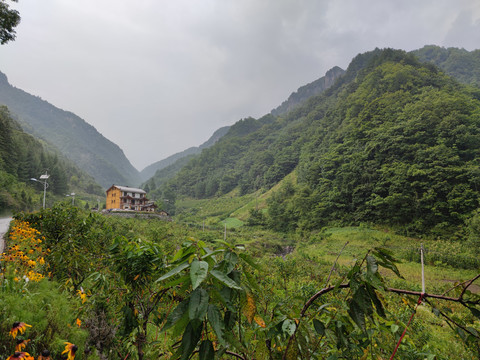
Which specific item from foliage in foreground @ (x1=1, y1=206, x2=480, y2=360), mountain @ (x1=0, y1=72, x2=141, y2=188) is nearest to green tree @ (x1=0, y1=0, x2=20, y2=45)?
foliage in foreground @ (x1=1, y1=206, x2=480, y2=360)

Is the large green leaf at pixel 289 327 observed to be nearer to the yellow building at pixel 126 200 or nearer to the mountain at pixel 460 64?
the yellow building at pixel 126 200

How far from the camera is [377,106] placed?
3775 centimetres

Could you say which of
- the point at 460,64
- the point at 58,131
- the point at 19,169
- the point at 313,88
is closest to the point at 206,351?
the point at 19,169

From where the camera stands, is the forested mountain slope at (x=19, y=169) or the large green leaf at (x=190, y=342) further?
the forested mountain slope at (x=19, y=169)

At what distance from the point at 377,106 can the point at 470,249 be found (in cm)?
2917

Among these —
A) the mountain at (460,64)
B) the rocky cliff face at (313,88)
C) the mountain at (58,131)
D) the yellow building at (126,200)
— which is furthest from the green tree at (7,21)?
the mountain at (58,131)

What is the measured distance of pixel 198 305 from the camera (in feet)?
2.26

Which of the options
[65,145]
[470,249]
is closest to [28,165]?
[470,249]

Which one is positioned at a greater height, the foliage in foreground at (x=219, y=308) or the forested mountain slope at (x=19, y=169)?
the forested mountain slope at (x=19, y=169)

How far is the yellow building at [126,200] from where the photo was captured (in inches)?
1730

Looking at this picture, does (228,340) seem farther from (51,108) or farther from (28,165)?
(51,108)

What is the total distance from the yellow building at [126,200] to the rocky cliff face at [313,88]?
105149mm

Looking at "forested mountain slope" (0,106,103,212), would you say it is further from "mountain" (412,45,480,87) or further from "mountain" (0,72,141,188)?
"mountain" (0,72,141,188)

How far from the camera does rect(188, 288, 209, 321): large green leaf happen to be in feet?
2.18
